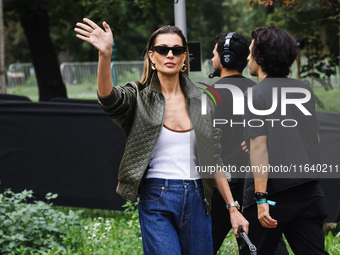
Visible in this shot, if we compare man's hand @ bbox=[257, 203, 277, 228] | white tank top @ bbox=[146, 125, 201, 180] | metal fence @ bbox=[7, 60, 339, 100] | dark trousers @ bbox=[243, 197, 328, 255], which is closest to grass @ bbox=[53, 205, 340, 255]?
dark trousers @ bbox=[243, 197, 328, 255]

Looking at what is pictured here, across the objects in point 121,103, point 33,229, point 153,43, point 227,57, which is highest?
A: point 153,43

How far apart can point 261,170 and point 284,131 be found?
269 millimetres

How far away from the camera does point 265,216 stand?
3670 mm

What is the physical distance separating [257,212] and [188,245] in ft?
2.03

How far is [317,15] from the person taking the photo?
1309 cm

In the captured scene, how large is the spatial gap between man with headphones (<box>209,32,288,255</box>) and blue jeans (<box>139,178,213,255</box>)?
103cm

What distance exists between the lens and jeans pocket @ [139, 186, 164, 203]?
3268mm

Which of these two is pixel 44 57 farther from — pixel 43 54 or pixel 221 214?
pixel 221 214

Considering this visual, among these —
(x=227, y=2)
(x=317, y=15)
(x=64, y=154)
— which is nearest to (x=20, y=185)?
(x=64, y=154)

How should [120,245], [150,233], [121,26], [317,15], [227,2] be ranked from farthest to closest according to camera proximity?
1. [227,2]
2. [121,26]
3. [317,15]
4. [120,245]
5. [150,233]

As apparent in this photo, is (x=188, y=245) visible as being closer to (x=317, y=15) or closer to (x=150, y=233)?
(x=150, y=233)

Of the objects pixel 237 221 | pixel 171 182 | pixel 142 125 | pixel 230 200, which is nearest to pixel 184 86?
pixel 142 125

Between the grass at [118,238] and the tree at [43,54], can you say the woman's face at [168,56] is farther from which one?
the tree at [43,54]

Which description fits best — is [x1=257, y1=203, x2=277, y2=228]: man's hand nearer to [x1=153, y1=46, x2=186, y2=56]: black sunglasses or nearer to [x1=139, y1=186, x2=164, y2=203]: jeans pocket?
[x1=139, y1=186, x2=164, y2=203]: jeans pocket
